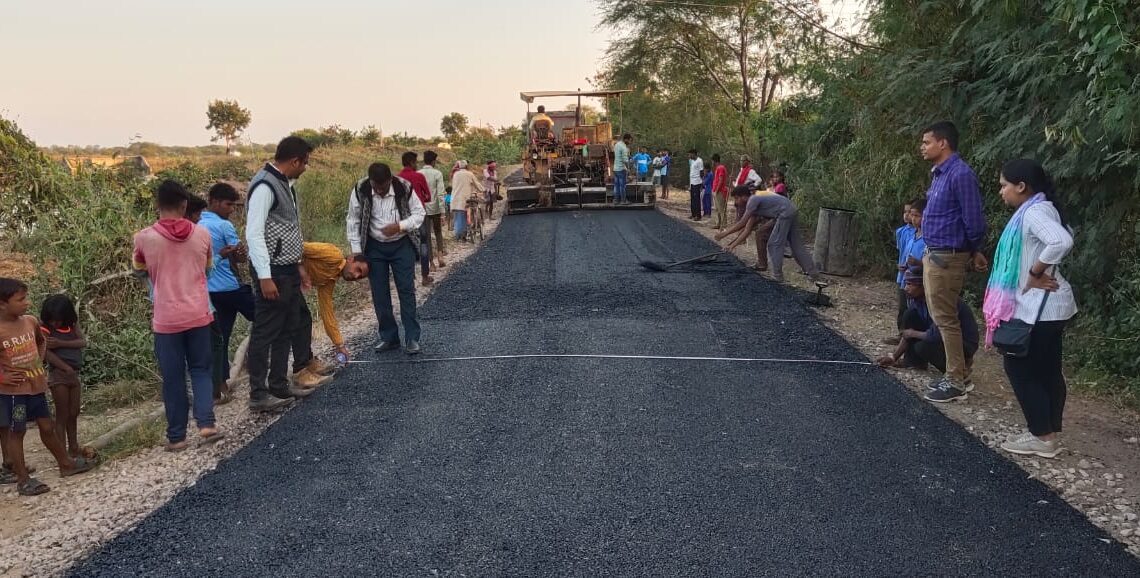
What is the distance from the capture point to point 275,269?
5.18m

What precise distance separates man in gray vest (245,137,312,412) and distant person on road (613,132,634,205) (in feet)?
46.8

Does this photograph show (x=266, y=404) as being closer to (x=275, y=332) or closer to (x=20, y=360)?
(x=275, y=332)

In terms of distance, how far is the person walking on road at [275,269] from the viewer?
195 inches

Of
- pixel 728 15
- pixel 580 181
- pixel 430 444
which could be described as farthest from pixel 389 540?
pixel 728 15

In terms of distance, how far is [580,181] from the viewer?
63.5 ft

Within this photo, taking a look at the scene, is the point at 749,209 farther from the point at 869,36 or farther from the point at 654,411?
the point at 654,411

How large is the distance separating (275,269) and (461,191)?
8.32m

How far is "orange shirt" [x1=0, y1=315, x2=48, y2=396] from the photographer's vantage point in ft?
13.7

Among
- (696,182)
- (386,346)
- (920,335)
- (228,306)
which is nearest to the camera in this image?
(228,306)

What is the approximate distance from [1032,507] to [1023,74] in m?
4.06

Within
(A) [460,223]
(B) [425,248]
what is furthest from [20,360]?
(A) [460,223]

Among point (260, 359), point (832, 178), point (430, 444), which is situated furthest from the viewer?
point (832, 178)

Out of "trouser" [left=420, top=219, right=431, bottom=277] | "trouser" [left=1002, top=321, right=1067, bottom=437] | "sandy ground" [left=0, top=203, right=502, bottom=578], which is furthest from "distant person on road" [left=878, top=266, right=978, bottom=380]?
"trouser" [left=420, top=219, right=431, bottom=277]

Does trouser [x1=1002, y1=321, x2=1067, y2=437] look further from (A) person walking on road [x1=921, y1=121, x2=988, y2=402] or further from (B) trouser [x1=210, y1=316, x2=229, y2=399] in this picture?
(B) trouser [x1=210, y1=316, x2=229, y2=399]
